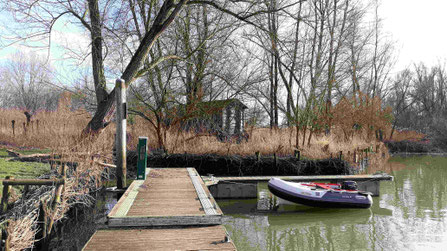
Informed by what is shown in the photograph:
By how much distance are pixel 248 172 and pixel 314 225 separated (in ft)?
20.2

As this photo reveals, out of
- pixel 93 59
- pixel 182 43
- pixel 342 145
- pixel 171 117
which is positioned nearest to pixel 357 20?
pixel 342 145

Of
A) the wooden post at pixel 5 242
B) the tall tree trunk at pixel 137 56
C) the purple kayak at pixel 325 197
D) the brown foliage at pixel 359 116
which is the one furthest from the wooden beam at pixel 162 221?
the brown foliage at pixel 359 116

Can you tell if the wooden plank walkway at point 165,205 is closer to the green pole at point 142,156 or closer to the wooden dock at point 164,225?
the wooden dock at point 164,225

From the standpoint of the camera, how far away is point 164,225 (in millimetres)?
5262

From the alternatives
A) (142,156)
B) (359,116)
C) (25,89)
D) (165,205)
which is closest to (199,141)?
(142,156)

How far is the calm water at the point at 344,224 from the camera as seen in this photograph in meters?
7.71

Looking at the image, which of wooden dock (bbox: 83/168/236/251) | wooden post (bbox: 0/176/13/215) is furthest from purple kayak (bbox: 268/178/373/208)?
wooden post (bbox: 0/176/13/215)

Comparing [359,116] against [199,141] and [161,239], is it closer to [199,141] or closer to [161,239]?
[199,141]

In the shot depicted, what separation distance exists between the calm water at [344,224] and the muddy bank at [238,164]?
1.97 meters

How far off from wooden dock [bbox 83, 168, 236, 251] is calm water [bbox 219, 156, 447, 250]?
1.99 m

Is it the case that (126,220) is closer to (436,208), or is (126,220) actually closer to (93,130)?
(93,130)

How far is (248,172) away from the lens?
15273 millimetres

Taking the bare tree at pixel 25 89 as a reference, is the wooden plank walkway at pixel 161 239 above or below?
below

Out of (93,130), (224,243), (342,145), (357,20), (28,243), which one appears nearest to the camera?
(224,243)
